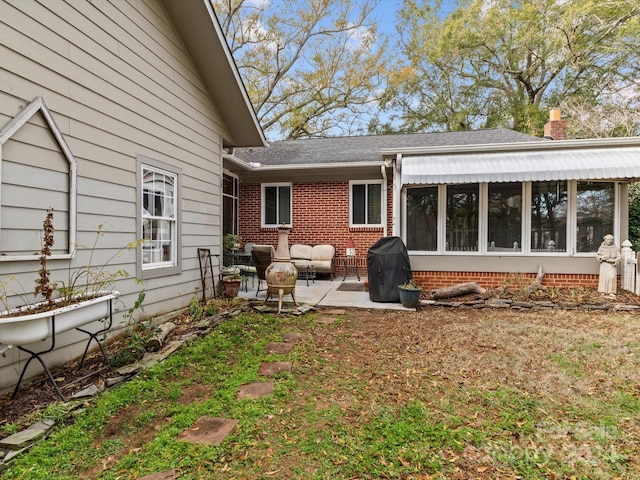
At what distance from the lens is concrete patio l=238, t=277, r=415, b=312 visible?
21.9 ft

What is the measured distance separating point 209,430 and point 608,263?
814 cm

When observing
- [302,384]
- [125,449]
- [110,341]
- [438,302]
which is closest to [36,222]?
[110,341]

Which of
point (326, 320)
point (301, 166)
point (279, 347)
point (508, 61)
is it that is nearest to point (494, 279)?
point (326, 320)

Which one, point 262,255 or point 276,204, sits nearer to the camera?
point 262,255

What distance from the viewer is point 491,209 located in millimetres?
7699

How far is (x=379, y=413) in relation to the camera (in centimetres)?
283

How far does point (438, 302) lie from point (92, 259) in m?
6.10

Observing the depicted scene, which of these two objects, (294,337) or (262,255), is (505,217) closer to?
(262,255)

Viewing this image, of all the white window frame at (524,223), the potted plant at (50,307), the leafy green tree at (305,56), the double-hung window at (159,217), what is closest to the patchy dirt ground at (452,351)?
the potted plant at (50,307)

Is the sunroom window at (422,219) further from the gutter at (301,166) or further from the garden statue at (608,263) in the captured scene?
the garden statue at (608,263)

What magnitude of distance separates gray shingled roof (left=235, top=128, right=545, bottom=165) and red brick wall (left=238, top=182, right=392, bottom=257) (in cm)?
93

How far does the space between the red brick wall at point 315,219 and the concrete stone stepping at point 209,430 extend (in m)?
8.07

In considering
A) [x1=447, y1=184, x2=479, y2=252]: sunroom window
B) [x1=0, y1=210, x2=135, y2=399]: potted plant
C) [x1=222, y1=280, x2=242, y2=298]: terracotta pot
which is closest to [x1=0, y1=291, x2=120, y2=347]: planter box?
[x1=0, y1=210, x2=135, y2=399]: potted plant

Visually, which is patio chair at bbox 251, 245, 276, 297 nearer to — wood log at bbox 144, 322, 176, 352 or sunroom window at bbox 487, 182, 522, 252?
wood log at bbox 144, 322, 176, 352
